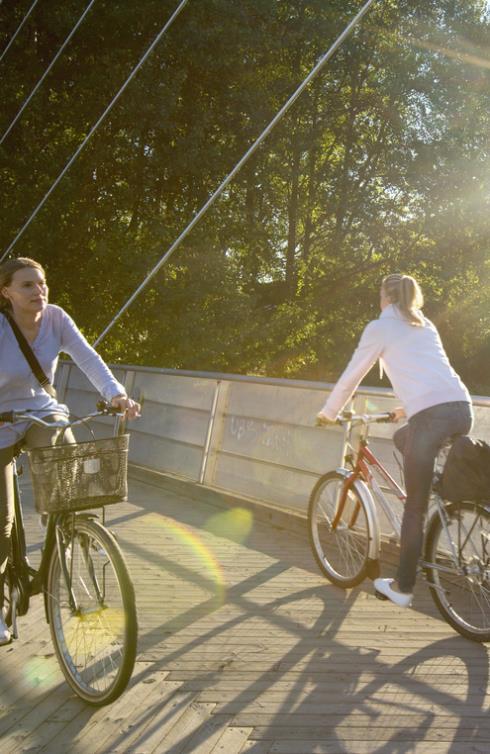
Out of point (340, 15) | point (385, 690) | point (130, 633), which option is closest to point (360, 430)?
point (385, 690)

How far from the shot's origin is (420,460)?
5.11 m

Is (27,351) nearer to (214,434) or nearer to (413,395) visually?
(413,395)

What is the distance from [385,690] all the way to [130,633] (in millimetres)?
1232

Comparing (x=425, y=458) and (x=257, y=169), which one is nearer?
(x=425, y=458)

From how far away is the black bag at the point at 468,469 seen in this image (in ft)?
16.0

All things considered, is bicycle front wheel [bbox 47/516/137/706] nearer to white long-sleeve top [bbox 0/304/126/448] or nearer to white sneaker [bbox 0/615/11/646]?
white sneaker [bbox 0/615/11/646]

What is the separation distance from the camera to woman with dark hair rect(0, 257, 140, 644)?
4180mm

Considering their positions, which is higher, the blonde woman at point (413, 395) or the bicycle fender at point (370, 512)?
the blonde woman at point (413, 395)

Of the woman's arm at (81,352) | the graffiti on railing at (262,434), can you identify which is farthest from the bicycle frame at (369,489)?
the graffiti on railing at (262,434)

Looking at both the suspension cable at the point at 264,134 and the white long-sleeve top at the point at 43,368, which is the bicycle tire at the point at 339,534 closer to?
the white long-sleeve top at the point at 43,368

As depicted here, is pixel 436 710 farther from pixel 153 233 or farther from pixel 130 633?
pixel 153 233

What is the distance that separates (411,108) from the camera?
91.5 ft

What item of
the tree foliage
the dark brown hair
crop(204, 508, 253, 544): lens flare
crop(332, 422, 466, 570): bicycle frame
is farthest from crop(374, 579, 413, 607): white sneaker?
the tree foliage

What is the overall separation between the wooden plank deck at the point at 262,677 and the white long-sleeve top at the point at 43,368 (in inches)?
45.4
